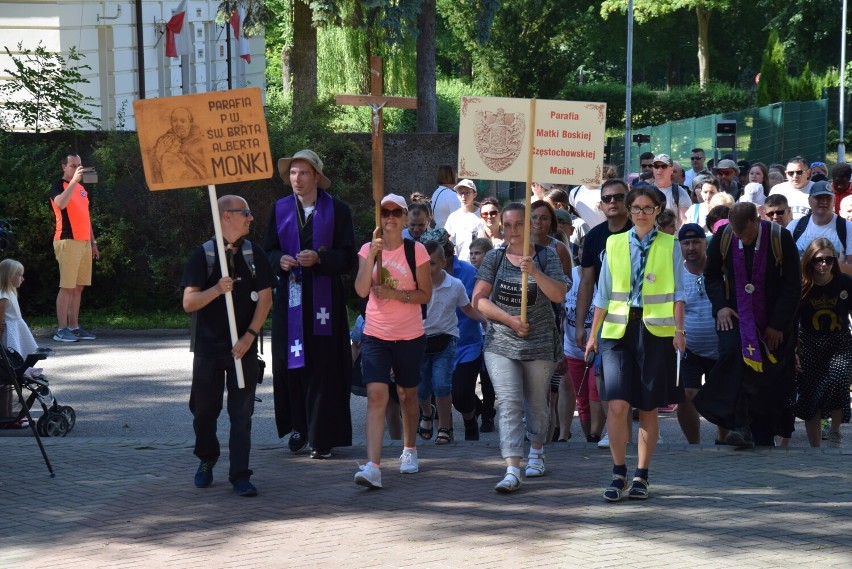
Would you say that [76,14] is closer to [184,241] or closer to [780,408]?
[184,241]

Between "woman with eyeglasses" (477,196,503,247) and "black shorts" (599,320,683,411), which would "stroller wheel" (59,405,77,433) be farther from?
"black shorts" (599,320,683,411)

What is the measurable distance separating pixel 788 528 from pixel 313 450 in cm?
335

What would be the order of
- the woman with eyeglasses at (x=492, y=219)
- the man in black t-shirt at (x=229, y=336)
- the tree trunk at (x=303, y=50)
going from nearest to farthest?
the man in black t-shirt at (x=229, y=336) → the woman with eyeglasses at (x=492, y=219) → the tree trunk at (x=303, y=50)

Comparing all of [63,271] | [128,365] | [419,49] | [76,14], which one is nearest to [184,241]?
[63,271]

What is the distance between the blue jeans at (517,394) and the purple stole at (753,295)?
1.52m

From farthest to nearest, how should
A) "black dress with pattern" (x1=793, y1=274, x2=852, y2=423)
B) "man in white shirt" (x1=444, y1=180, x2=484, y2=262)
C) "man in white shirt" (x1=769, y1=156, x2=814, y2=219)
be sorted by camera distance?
"man in white shirt" (x1=769, y1=156, x2=814, y2=219), "man in white shirt" (x1=444, y1=180, x2=484, y2=262), "black dress with pattern" (x1=793, y1=274, x2=852, y2=423)

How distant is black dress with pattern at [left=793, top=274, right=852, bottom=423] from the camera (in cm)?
926

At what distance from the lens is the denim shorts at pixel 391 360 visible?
8.02 m

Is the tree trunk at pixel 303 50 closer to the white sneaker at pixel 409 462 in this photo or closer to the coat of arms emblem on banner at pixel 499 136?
the coat of arms emblem on banner at pixel 499 136

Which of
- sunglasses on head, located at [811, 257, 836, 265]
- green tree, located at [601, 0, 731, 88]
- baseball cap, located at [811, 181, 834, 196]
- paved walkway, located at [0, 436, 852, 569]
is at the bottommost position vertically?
paved walkway, located at [0, 436, 852, 569]

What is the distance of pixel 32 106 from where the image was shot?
63.6ft

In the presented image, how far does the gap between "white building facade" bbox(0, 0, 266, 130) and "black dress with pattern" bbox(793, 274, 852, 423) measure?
55.7ft

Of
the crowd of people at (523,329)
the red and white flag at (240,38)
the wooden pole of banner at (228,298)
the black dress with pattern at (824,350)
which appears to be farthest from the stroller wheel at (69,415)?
the red and white flag at (240,38)

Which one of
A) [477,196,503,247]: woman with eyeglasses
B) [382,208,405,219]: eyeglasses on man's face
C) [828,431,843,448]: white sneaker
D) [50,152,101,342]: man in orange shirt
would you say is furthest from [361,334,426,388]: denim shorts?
[50,152,101,342]: man in orange shirt
